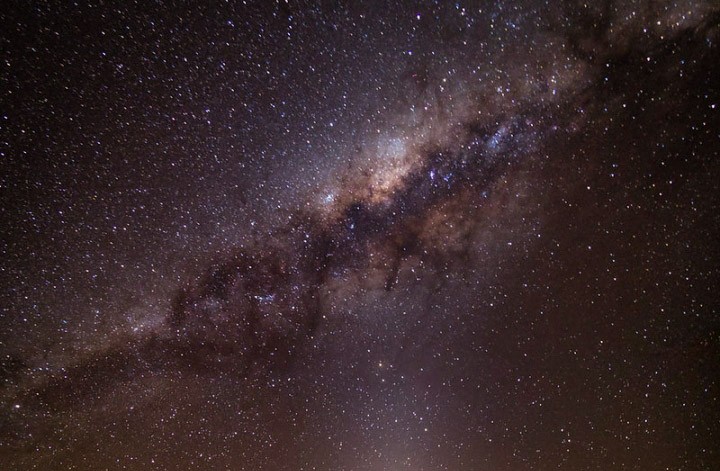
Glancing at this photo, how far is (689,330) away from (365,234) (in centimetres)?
310

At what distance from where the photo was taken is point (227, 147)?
179 cm

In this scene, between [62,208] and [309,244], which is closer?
[62,208]

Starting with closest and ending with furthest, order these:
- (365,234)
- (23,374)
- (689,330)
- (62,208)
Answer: (62,208) < (23,374) < (365,234) < (689,330)

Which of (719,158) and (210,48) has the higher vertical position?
(210,48)

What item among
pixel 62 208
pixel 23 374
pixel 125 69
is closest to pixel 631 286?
pixel 125 69

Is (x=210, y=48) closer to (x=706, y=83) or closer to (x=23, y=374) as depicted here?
(x=23, y=374)

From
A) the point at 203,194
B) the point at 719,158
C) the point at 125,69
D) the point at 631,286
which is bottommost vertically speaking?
the point at 631,286

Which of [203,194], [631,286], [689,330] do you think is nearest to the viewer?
[203,194]

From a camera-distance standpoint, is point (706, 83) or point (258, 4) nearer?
point (258, 4)

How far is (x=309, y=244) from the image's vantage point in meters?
2.29

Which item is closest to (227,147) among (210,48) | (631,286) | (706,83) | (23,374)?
(210,48)

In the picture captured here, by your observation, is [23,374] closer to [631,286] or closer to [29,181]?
[29,181]

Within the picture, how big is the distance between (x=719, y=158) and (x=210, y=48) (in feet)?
11.3

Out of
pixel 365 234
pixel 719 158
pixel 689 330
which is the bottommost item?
pixel 689 330
